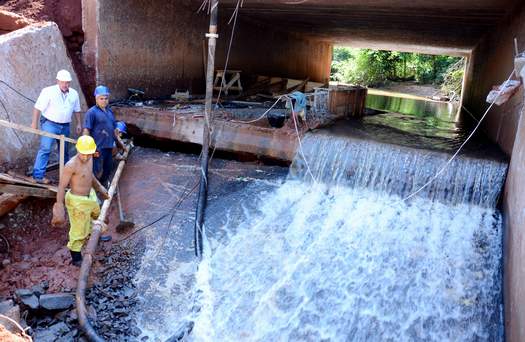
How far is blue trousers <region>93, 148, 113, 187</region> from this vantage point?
22.2ft

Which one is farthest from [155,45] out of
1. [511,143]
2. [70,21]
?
[511,143]

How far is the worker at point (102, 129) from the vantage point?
21.1 ft

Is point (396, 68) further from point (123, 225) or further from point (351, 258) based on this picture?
point (123, 225)

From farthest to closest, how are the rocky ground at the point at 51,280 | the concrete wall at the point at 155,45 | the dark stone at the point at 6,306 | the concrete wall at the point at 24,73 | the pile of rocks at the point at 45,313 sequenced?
the concrete wall at the point at 155,45 < the concrete wall at the point at 24,73 < the rocky ground at the point at 51,280 < the pile of rocks at the point at 45,313 < the dark stone at the point at 6,306

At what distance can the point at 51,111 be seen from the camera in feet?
20.9

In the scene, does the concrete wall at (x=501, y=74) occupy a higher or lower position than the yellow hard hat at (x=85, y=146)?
higher

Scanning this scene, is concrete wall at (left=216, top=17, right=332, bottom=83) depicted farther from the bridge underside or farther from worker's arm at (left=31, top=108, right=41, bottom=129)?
worker's arm at (left=31, top=108, right=41, bottom=129)

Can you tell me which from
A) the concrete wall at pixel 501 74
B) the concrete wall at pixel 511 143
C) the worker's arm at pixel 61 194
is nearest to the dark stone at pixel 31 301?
the worker's arm at pixel 61 194

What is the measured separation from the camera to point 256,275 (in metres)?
5.90

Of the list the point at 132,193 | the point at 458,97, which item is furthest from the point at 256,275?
the point at 458,97

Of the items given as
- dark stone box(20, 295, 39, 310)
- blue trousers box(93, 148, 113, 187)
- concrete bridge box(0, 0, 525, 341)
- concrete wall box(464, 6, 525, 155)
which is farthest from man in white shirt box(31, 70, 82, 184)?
concrete wall box(464, 6, 525, 155)

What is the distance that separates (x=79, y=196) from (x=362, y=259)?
156 inches

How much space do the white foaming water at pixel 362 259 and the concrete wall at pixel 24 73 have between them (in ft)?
12.0

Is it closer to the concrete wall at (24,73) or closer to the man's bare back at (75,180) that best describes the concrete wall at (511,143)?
the man's bare back at (75,180)
